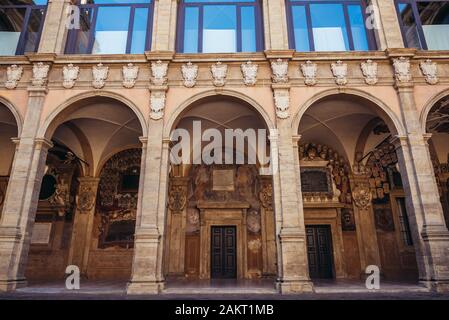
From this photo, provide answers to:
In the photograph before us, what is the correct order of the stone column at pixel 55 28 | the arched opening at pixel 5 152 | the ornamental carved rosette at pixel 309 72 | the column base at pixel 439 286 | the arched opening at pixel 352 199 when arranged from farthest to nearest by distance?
the arched opening at pixel 5 152, the arched opening at pixel 352 199, the stone column at pixel 55 28, the ornamental carved rosette at pixel 309 72, the column base at pixel 439 286

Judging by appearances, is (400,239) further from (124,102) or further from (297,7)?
(124,102)

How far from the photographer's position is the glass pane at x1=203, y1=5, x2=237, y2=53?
954 centimetres

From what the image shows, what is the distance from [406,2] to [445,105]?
3548 millimetres

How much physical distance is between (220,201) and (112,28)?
279 inches

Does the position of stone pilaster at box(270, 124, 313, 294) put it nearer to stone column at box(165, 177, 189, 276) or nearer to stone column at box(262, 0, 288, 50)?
stone column at box(262, 0, 288, 50)

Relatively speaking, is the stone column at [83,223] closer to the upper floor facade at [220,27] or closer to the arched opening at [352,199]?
the upper floor facade at [220,27]

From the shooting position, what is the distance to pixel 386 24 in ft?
30.3

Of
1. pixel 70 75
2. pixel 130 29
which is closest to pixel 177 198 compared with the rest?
pixel 70 75

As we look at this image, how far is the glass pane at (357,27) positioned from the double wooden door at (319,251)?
6.42m

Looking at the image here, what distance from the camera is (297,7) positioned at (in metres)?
9.95

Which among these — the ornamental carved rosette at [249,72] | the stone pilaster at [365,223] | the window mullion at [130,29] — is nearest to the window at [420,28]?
the ornamental carved rosette at [249,72]

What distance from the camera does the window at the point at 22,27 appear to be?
952cm

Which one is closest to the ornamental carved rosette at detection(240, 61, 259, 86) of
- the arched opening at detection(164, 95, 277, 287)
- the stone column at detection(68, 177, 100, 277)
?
the arched opening at detection(164, 95, 277, 287)

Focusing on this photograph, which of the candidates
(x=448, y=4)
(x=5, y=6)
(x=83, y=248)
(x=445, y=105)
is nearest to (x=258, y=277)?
(x=83, y=248)
